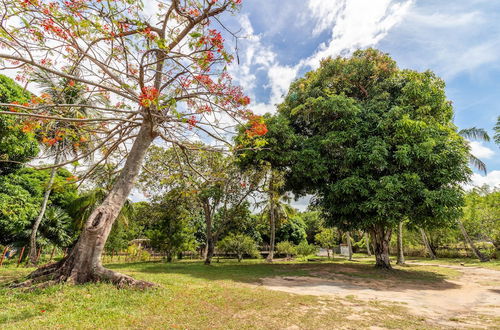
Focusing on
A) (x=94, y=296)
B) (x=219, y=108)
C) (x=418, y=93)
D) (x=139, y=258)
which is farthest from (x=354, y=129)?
(x=139, y=258)

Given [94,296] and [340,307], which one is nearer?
[94,296]

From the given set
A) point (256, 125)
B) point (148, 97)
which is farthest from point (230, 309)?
point (148, 97)

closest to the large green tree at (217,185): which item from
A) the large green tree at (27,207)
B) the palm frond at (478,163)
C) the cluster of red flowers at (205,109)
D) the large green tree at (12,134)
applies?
the large green tree at (27,207)

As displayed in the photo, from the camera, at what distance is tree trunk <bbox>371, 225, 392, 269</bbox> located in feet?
42.9

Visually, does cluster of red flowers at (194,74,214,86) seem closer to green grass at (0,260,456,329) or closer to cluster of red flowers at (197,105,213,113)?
cluster of red flowers at (197,105,213,113)

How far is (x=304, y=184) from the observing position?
13.6m

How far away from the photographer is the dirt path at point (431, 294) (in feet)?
17.4

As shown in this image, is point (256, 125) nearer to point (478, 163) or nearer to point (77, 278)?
point (77, 278)

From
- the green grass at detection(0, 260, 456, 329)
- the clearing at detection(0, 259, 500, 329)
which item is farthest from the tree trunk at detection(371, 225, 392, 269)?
the green grass at detection(0, 260, 456, 329)

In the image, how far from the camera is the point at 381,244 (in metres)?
13.4

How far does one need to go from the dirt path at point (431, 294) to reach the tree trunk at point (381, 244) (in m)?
2.96

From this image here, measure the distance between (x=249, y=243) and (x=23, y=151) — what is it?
15.3 metres

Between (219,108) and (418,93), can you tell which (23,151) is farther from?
(418,93)

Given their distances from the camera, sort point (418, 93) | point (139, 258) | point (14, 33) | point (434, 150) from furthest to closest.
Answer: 1. point (139, 258)
2. point (418, 93)
3. point (434, 150)
4. point (14, 33)
